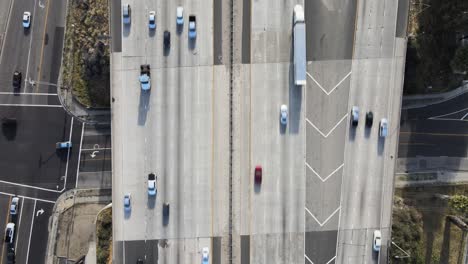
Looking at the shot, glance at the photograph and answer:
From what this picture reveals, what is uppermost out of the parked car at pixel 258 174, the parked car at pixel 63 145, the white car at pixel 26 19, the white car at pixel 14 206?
the white car at pixel 26 19

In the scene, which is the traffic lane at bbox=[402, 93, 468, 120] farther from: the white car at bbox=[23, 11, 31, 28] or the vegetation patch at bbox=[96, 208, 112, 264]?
the white car at bbox=[23, 11, 31, 28]

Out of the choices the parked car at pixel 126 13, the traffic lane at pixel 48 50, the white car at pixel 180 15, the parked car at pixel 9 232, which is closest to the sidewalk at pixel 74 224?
the parked car at pixel 9 232

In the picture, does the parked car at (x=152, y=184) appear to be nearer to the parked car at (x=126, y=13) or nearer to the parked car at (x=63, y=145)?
the parked car at (x=63, y=145)

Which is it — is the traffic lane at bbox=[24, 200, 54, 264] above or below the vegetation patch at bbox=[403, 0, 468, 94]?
below

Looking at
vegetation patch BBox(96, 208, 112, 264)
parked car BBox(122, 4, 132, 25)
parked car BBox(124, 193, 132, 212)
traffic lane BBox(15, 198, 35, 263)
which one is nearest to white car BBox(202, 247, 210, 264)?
parked car BBox(124, 193, 132, 212)

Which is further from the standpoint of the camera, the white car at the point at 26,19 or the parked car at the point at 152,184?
the white car at the point at 26,19

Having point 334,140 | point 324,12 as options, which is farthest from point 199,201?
point 324,12

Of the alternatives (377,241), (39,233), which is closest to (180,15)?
(39,233)

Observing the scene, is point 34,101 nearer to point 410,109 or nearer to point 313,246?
point 313,246
